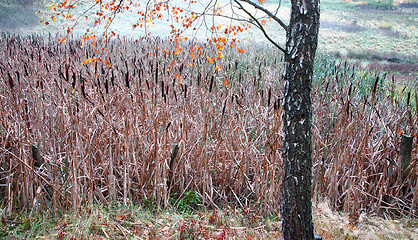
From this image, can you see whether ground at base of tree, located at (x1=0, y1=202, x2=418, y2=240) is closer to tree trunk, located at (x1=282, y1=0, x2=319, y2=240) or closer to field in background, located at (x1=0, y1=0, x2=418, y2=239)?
field in background, located at (x1=0, y1=0, x2=418, y2=239)

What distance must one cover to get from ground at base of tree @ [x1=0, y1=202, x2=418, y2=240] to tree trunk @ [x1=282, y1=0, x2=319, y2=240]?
0.65 m

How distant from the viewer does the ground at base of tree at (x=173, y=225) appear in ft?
7.19

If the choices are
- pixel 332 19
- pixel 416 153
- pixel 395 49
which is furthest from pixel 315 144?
pixel 332 19

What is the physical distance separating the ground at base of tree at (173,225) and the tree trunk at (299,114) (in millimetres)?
646

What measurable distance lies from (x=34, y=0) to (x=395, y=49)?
17483 millimetres

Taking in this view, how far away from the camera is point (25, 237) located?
7.08 ft

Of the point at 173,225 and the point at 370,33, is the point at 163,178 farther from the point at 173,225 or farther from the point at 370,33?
the point at 370,33

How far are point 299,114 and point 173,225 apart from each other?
136 cm

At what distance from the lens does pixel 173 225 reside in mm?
2299

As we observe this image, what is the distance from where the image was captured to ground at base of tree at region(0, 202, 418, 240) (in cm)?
219

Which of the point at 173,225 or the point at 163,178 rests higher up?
the point at 163,178

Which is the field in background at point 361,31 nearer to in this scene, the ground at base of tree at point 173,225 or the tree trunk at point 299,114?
the ground at base of tree at point 173,225

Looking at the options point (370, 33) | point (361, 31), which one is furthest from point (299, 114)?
point (361, 31)

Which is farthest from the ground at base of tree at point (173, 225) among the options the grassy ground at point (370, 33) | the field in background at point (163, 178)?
A: the grassy ground at point (370, 33)
